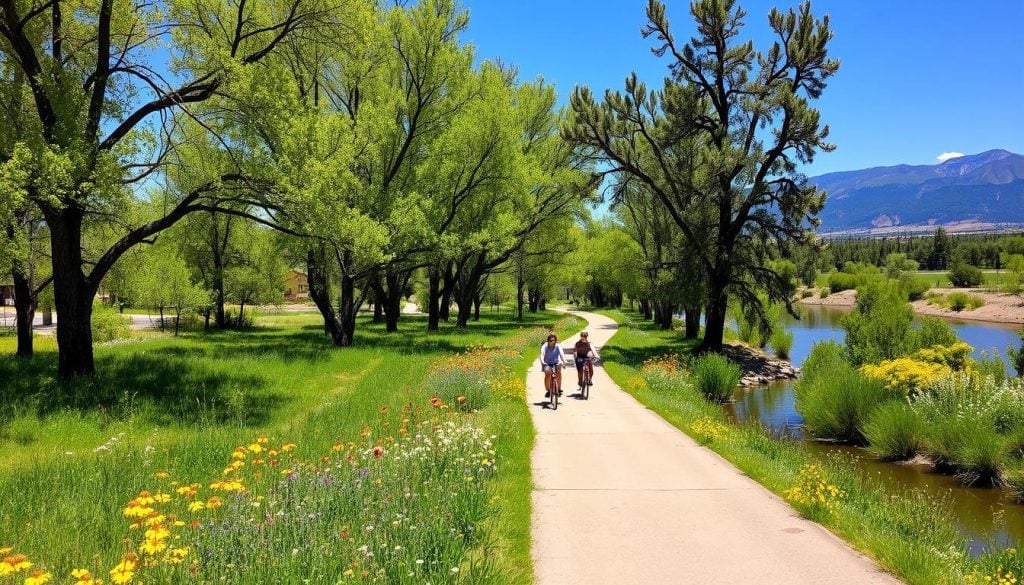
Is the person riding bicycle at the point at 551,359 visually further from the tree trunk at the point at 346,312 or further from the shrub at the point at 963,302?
the shrub at the point at 963,302

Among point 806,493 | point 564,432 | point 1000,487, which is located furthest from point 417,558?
point 1000,487

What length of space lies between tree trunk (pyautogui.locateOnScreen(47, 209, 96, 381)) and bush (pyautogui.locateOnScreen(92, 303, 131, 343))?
17101 millimetres

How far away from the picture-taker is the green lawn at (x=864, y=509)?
506cm

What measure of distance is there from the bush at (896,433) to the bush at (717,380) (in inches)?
211

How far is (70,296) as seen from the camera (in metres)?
12.9

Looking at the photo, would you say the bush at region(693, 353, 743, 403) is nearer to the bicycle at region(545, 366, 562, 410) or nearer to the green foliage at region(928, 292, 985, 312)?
the bicycle at region(545, 366, 562, 410)

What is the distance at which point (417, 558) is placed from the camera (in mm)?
4262

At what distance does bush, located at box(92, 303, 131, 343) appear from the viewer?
27797mm

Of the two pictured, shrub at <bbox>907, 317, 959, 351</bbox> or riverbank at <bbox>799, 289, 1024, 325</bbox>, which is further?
riverbank at <bbox>799, 289, 1024, 325</bbox>

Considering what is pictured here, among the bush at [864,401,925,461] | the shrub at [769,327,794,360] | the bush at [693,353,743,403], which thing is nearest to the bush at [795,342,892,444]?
the bush at [864,401,925,461]

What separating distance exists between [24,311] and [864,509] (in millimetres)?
22974

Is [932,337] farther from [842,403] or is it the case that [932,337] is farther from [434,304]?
[434,304]

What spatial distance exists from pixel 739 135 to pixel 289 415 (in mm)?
21059

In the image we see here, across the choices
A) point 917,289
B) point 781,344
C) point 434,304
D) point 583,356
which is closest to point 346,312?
point 434,304
